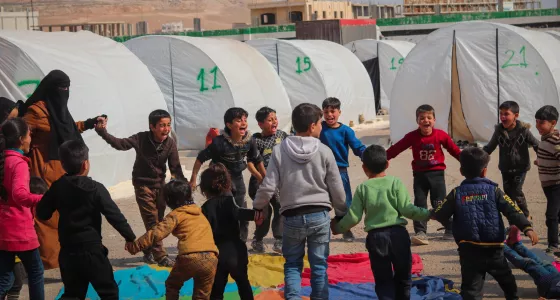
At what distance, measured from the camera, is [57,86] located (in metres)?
7.33

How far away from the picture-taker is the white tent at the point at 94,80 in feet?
39.7

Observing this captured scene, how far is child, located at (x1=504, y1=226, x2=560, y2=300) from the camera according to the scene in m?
5.91

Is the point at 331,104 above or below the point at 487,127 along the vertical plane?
above

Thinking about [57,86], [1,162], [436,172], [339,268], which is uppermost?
[57,86]

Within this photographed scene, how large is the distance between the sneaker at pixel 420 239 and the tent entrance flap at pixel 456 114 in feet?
29.0

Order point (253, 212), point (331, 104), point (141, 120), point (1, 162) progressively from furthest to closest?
1. point (141, 120)
2. point (331, 104)
3. point (1, 162)
4. point (253, 212)

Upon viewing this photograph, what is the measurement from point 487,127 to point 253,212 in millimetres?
11990

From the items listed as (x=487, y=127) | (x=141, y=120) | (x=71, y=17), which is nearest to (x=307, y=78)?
(x=487, y=127)

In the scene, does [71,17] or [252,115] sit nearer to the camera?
[252,115]

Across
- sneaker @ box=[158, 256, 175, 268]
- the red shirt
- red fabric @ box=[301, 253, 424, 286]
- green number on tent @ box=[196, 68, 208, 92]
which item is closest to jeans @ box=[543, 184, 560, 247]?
the red shirt

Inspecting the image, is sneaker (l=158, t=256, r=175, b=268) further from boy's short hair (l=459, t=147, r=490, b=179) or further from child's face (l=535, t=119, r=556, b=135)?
child's face (l=535, t=119, r=556, b=135)

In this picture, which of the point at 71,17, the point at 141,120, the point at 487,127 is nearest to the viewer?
the point at 141,120

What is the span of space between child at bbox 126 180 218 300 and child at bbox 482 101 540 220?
3.76 metres

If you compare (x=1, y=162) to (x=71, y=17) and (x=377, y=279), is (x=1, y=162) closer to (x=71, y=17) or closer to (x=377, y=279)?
Answer: (x=377, y=279)
